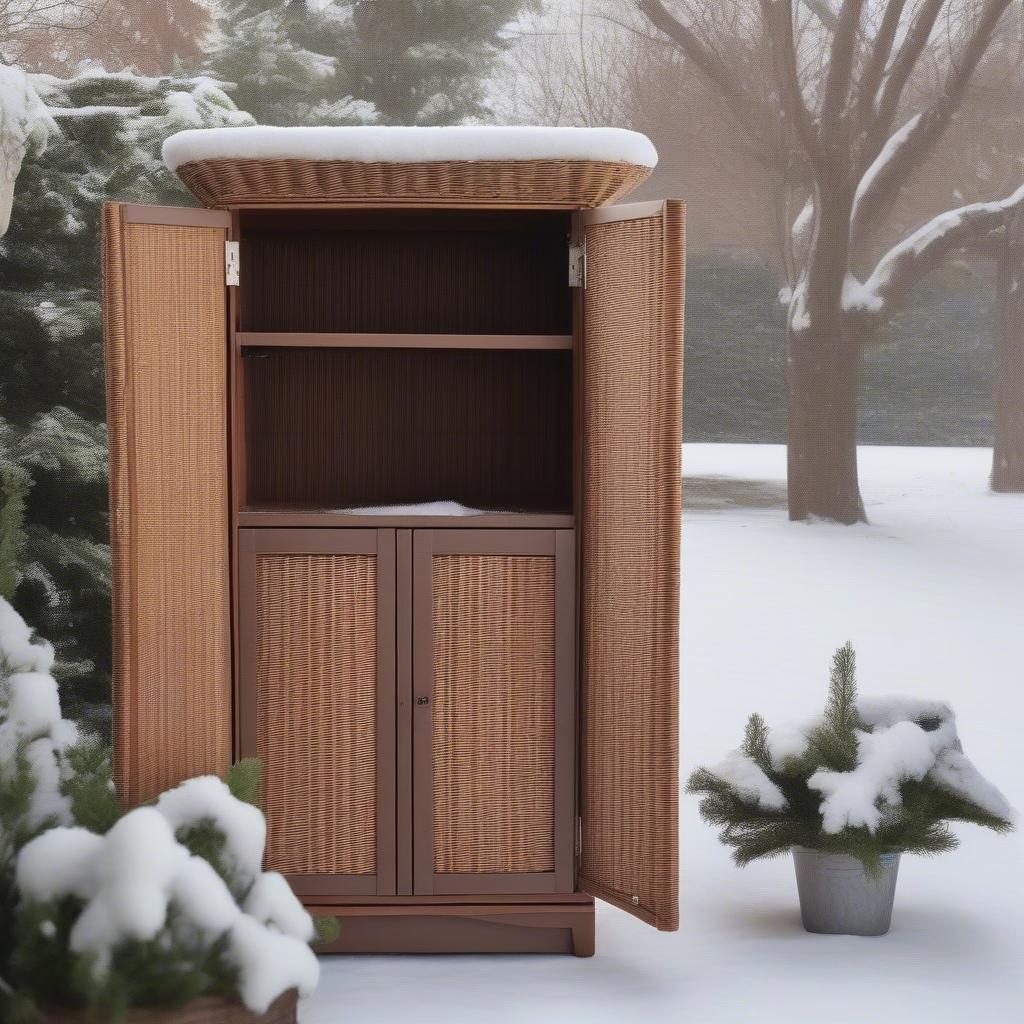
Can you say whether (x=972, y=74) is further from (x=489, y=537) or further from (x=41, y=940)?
(x=41, y=940)

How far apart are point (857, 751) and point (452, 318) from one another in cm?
132

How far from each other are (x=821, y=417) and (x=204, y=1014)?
9.46 feet

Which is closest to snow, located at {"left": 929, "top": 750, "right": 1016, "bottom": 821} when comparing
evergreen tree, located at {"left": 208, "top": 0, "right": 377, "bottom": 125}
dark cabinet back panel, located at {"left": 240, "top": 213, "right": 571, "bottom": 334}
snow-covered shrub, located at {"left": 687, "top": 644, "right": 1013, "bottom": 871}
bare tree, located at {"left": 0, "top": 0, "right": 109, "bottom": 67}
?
snow-covered shrub, located at {"left": 687, "top": 644, "right": 1013, "bottom": 871}

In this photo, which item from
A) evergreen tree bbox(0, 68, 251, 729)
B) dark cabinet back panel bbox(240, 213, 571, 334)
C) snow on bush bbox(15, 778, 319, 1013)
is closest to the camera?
snow on bush bbox(15, 778, 319, 1013)

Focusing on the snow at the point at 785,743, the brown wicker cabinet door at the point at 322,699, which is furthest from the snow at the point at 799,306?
the brown wicker cabinet door at the point at 322,699

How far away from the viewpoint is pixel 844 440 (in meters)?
4.41

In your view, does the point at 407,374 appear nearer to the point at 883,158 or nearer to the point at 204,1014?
the point at 204,1014

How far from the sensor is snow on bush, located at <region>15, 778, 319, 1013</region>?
2.05 metres

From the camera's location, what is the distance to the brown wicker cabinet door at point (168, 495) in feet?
8.46

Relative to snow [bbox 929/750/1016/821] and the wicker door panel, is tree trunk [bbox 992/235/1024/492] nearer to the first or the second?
snow [bbox 929/750/1016/821]

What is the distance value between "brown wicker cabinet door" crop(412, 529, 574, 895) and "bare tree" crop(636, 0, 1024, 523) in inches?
74.0

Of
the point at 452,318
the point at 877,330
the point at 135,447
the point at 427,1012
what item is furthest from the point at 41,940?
the point at 877,330

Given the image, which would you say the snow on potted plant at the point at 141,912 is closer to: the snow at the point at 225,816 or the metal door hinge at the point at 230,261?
the snow at the point at 225,816

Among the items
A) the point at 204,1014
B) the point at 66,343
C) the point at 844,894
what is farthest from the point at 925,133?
the point at 204,1014
